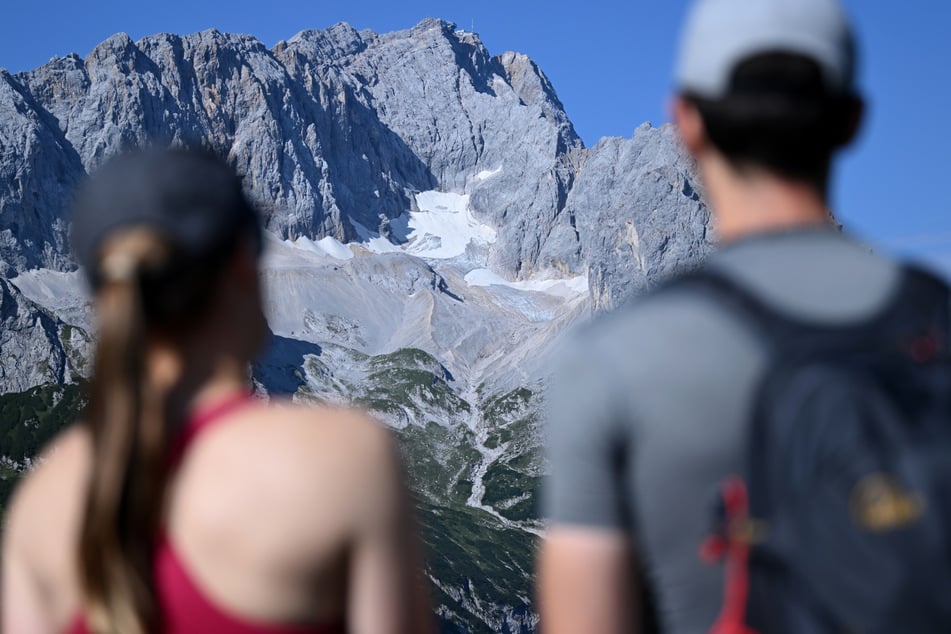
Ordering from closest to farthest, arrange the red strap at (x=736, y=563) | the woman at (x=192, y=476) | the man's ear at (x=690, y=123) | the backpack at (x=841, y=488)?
the backpack at (x=841, y=488)
the red strap at (x=736, y=563)
the woman at (x=192, y=476)
the man's ear at (x=690, y=123)

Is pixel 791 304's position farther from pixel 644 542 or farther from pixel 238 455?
pixel 238 455

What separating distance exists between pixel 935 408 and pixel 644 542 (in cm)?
91

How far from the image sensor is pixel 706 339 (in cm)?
308

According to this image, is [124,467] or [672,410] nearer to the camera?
[672,410]

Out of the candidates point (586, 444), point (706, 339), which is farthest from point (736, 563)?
point (706, 339)

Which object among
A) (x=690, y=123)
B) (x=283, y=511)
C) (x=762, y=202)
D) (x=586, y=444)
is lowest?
(x=283, y=511)

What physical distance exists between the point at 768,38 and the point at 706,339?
970 millimetres

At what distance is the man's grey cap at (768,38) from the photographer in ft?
10.8

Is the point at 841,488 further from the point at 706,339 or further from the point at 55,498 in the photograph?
the point at 55,498

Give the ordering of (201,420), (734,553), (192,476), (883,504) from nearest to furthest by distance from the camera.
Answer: (883,504) < (734,553) < (192,476) < (201,420)

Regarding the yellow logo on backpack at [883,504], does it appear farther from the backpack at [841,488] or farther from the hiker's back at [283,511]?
the hiker's back at [283,511]

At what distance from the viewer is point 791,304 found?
313 cm

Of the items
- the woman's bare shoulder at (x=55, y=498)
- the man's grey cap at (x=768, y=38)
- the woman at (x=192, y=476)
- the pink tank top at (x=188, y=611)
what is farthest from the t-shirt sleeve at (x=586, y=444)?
the woman's bare shoulder at (x=55, y=498)

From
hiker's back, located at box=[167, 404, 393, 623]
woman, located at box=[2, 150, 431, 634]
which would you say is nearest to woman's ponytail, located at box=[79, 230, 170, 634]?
woman, located at box=[2, 150, 431, 634]
